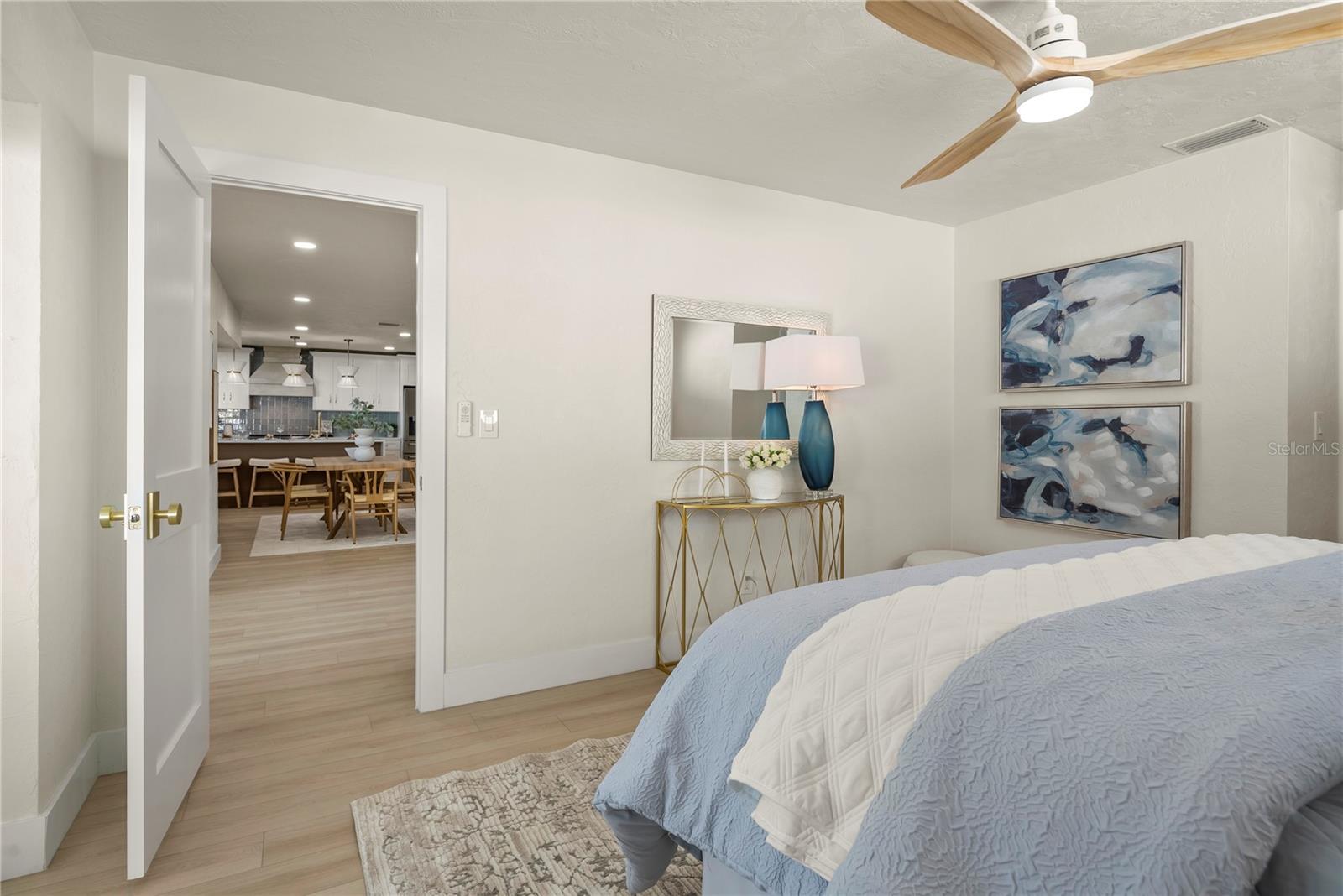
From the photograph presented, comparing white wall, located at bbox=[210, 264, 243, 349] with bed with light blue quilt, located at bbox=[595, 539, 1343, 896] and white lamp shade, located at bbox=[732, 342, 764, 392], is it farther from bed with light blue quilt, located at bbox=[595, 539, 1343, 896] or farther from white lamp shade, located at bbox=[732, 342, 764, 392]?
bed with light blue quilt, located at bbox=[595, 539, 1343, 896]

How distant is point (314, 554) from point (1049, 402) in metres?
5.81

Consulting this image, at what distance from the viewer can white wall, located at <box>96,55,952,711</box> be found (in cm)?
271

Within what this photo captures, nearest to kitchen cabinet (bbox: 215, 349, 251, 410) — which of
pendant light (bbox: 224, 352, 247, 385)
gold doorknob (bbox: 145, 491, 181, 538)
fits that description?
pendant light (bbox: 224, 352, 247, 385)

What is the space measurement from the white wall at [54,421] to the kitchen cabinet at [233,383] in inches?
365

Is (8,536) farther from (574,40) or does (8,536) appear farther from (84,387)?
(574,40)

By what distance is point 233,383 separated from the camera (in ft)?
33.7

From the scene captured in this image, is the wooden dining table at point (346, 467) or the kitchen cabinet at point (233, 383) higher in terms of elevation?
the kitchen cabinet at point (233, 383)

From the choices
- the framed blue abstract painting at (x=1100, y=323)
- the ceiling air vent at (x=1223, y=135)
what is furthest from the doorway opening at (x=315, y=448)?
the ceiling air vent at (x=1223, y=135)

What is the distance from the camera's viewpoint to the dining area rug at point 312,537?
626 centimetres

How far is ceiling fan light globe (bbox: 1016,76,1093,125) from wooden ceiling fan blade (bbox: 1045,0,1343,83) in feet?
0.09

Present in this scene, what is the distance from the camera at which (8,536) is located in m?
1.76

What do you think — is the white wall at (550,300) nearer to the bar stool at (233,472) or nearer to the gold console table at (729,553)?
the gold console table at (729,553)

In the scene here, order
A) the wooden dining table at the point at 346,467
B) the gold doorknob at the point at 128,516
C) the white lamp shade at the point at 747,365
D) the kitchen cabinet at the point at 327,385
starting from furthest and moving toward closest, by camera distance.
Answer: the kitchen cabinet at the point at 327,385, the wooden dining table at the point at 346,467, the white lamp shade at the point at 747,365, the gold doorknob at the point at 128,516

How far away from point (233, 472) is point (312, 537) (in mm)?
2902
